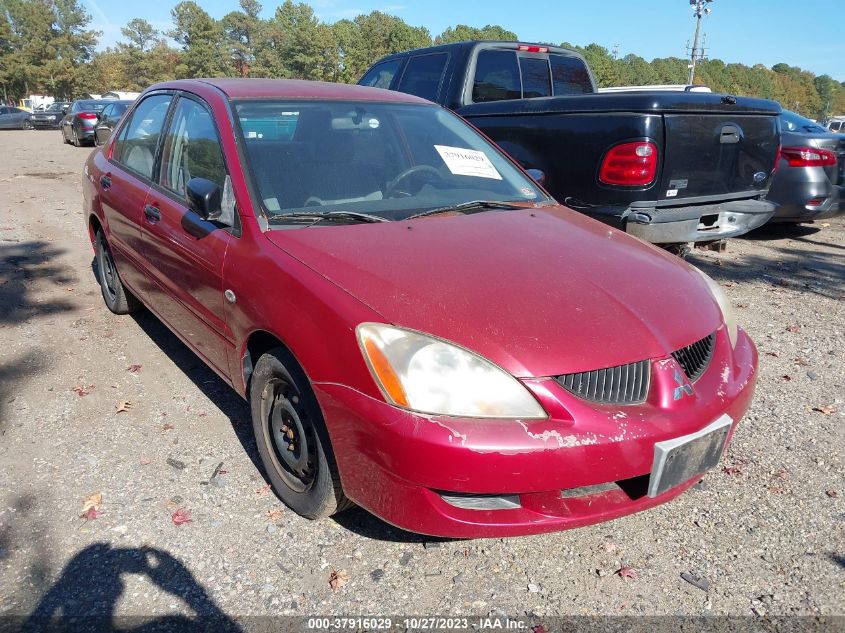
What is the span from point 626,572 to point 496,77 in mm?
5163

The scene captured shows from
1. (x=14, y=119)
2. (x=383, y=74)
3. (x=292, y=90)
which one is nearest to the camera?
(x=292, y=90)

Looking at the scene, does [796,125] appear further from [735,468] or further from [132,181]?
[132,181]

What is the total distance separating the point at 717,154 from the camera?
4.77m

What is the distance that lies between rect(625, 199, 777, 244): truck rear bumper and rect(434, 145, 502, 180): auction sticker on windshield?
4.47ft

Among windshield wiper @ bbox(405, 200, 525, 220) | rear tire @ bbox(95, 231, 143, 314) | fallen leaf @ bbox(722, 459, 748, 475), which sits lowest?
fallen leaf @ bbox(722, 459, 748, 475)

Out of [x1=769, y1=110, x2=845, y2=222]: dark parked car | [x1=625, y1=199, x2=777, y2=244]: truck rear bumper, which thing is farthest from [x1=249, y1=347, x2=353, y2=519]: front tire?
[x1=769, y1=110, x2=845, y2=222]: dark parked car

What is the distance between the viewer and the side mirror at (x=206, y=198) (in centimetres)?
275

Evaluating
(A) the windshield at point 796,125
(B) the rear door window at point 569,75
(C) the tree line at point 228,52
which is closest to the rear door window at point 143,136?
(B) the rear door window at point 569,75

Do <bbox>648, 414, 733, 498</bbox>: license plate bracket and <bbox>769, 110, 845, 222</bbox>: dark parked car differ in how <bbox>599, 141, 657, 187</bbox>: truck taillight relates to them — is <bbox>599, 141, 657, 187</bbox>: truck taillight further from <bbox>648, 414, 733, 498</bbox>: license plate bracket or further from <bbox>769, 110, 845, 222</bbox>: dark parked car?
<bbox>769, 110, 845, 222</bbox>: dark parked car

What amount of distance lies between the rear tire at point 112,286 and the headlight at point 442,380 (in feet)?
10.9

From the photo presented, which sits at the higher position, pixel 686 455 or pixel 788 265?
pixel 686 455

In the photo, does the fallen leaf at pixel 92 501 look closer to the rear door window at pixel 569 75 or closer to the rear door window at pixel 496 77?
the rear door window at pixel 496 77

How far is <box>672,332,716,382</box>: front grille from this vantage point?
2.27 meters

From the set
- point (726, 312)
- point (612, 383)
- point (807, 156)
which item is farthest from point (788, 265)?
point (612, 383)
